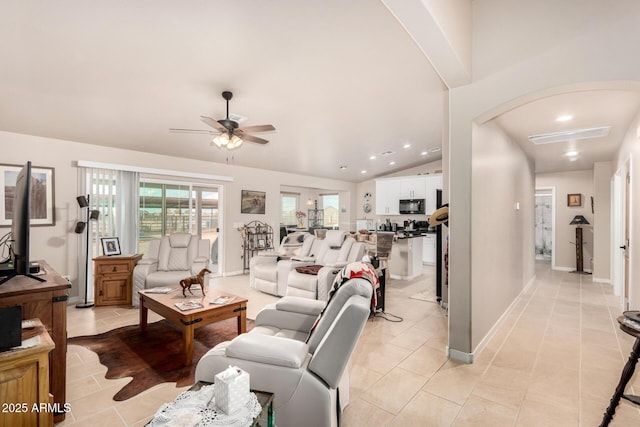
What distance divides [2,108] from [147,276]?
8.18 feet

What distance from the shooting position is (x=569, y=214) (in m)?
7.29

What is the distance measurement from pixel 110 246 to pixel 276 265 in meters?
2.54

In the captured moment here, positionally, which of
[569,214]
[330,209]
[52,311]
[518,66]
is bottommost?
[52,311]

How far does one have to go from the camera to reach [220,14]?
7.03 ft

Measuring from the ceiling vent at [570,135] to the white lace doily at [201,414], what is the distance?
4.80 meters

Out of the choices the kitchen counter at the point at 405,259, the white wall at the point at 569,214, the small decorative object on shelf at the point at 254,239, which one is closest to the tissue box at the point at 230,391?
the kitchen counter at the point at 405,259

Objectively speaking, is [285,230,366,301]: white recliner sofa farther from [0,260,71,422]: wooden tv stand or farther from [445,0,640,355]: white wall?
[0,260,71,422]: wooden tv stand

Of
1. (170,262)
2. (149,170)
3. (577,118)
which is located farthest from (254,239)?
(577,118)

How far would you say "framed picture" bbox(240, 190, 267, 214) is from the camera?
6676 millimetres

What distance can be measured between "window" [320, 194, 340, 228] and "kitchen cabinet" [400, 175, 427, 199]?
3095 millimetres

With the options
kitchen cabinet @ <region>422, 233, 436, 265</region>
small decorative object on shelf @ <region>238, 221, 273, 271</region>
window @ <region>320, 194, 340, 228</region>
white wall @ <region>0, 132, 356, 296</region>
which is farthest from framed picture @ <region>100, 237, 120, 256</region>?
window @ <region>320, 194, 340, 228</region>

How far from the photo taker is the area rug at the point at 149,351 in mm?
2421

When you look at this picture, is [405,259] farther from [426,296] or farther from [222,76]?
[222,76]

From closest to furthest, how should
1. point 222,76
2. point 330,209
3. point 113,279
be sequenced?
point 222,76
point 113,279
point 330,209
